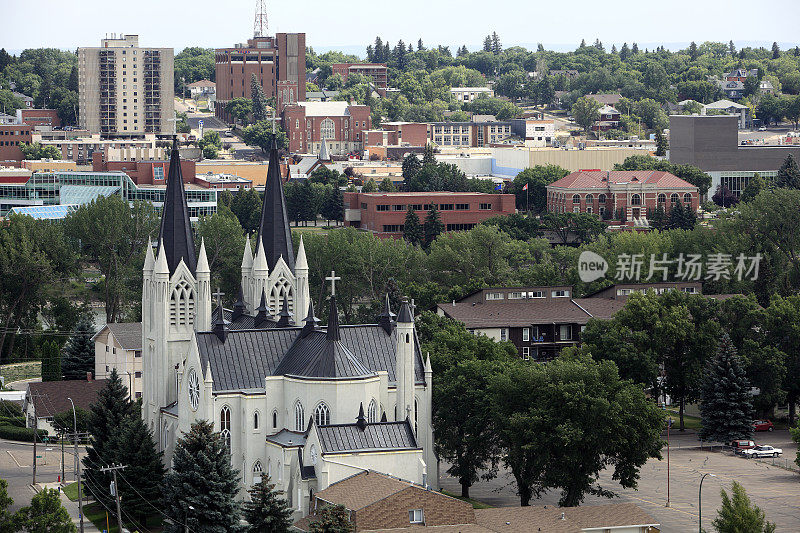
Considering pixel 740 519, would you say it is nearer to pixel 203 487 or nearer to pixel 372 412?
pixel 372 412

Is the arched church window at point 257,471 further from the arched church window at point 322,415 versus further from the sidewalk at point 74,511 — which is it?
the sidewalk at point 74,511

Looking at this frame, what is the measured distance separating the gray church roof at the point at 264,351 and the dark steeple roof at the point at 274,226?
8452mm

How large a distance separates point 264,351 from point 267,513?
43.8 ft

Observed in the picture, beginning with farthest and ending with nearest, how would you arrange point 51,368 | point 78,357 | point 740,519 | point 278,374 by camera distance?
point 78,357 → point 51,368 → point 278,374 → point 740,519

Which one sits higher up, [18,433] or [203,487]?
[203,487]

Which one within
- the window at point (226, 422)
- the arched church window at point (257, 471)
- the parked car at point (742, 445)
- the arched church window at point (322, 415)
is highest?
the arched church window at point (322, 415)

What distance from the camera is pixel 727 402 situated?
353 ft

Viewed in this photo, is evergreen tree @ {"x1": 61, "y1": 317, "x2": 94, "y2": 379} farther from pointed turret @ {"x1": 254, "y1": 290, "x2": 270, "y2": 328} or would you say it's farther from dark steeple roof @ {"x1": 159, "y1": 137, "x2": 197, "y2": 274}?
dark steeple roof @ {"x1": 159, "y1": 137, "x2": 197, "y2": 274}

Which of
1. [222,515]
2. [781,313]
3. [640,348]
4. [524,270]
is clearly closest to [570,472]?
[222,515]

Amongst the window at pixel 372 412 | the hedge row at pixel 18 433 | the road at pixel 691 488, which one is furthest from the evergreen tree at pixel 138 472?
the hedge row at pixel 18 433

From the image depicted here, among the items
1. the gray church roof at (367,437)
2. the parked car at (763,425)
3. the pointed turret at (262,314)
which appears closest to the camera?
the gray church roof at (367,437)

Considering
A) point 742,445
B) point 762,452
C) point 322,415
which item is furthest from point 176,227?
point 762,452

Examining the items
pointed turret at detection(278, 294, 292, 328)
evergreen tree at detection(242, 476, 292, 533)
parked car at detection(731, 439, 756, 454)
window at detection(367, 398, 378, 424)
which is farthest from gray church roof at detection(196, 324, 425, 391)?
parked car at detection(731, 439, 756, 454)

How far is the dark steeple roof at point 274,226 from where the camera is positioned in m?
97.9
